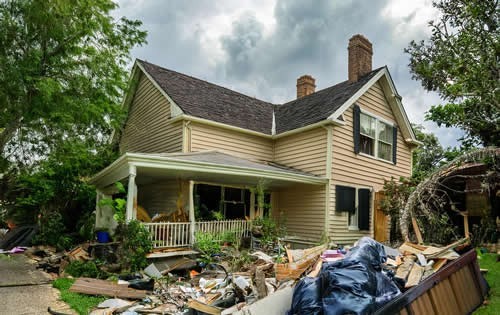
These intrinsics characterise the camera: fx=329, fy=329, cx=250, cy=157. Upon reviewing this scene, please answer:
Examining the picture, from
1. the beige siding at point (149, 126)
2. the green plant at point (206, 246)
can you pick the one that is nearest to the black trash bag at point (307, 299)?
the green plant at point (206, 246)

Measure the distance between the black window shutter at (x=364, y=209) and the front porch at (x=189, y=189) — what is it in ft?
6.59

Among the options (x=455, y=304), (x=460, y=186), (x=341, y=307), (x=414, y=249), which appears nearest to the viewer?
(x=341, y=307)

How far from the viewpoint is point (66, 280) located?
654 centimetres

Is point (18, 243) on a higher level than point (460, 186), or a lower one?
lower

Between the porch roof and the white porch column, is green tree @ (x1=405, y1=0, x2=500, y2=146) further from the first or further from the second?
the white porch column

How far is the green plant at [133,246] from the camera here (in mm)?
7027

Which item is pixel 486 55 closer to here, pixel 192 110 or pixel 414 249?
pixel 414 249

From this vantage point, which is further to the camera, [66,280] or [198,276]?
[198,276]

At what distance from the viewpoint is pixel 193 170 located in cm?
820

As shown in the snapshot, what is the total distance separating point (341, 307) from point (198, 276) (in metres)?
4.57

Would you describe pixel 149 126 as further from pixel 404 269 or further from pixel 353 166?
pixel 404 269

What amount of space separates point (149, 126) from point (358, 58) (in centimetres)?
889

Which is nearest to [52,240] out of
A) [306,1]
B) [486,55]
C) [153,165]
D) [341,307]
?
[153,165]

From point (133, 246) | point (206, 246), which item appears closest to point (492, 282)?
point (206, 246)
